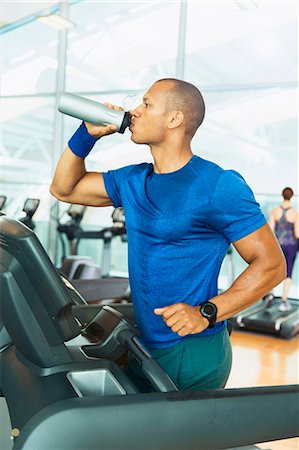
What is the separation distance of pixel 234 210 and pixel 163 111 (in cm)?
31

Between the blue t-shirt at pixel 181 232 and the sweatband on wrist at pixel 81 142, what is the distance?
185mm

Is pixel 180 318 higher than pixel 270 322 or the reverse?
higher

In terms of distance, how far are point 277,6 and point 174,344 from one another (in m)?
5.80

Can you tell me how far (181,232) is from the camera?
129 centimetres

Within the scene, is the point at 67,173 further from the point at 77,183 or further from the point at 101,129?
the point at 101,129

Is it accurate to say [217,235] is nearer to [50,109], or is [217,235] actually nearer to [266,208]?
[266,208]

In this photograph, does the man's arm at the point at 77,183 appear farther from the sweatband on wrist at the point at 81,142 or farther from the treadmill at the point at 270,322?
the treadmill at the point at 270,322

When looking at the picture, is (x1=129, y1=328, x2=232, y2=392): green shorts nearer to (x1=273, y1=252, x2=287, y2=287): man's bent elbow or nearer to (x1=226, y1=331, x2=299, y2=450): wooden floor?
(x1=273, y1=252, x2=287, y2=287): man's bent elbow

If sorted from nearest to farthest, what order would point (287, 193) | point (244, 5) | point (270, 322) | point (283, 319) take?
point (270, 322), point (283, 319), point (287, 193), point (244, 5)

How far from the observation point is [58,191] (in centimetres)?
159

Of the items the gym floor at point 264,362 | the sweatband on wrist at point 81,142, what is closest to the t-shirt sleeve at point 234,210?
the sweatband on wrist at point 81,142

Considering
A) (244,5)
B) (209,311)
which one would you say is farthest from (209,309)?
(244,5)

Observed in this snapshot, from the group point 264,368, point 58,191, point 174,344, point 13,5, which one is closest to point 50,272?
point 174,344

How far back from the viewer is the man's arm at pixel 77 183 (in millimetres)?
1509
